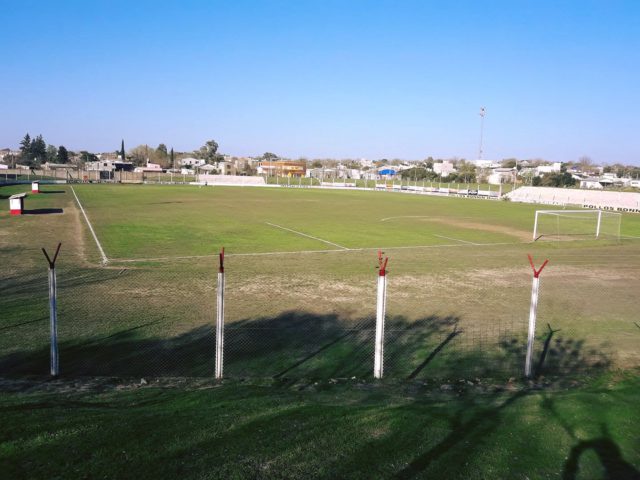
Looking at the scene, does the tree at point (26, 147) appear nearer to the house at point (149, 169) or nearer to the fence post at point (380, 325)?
the house at point (149, 169)

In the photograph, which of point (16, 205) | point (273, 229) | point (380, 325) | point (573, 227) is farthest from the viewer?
point (573, 227)

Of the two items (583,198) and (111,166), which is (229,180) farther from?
(583,198)

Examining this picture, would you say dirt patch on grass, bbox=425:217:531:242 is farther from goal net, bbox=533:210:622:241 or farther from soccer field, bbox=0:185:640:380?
soccer field, bbox=0:185:640:380

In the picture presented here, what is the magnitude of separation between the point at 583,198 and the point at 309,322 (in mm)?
71567

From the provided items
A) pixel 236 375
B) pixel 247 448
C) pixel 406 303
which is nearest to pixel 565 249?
pixel 406 303

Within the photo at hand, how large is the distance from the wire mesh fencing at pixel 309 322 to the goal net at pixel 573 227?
1414 centimetres

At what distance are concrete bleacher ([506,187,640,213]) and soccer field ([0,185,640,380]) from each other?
4263cm

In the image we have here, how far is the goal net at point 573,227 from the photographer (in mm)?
33650

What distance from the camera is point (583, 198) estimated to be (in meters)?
73.4

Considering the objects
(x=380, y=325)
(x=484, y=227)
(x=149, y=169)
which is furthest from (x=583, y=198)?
(x=149, y=169)

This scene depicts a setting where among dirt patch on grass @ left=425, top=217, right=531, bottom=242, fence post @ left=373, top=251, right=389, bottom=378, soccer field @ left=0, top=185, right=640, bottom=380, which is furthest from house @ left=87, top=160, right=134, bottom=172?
fence post @ left=373, top=251, right=389, bottom=378

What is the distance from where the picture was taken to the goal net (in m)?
33.7

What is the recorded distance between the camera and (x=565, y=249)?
28.0 metres

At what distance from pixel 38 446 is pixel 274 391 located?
11.5 ft
